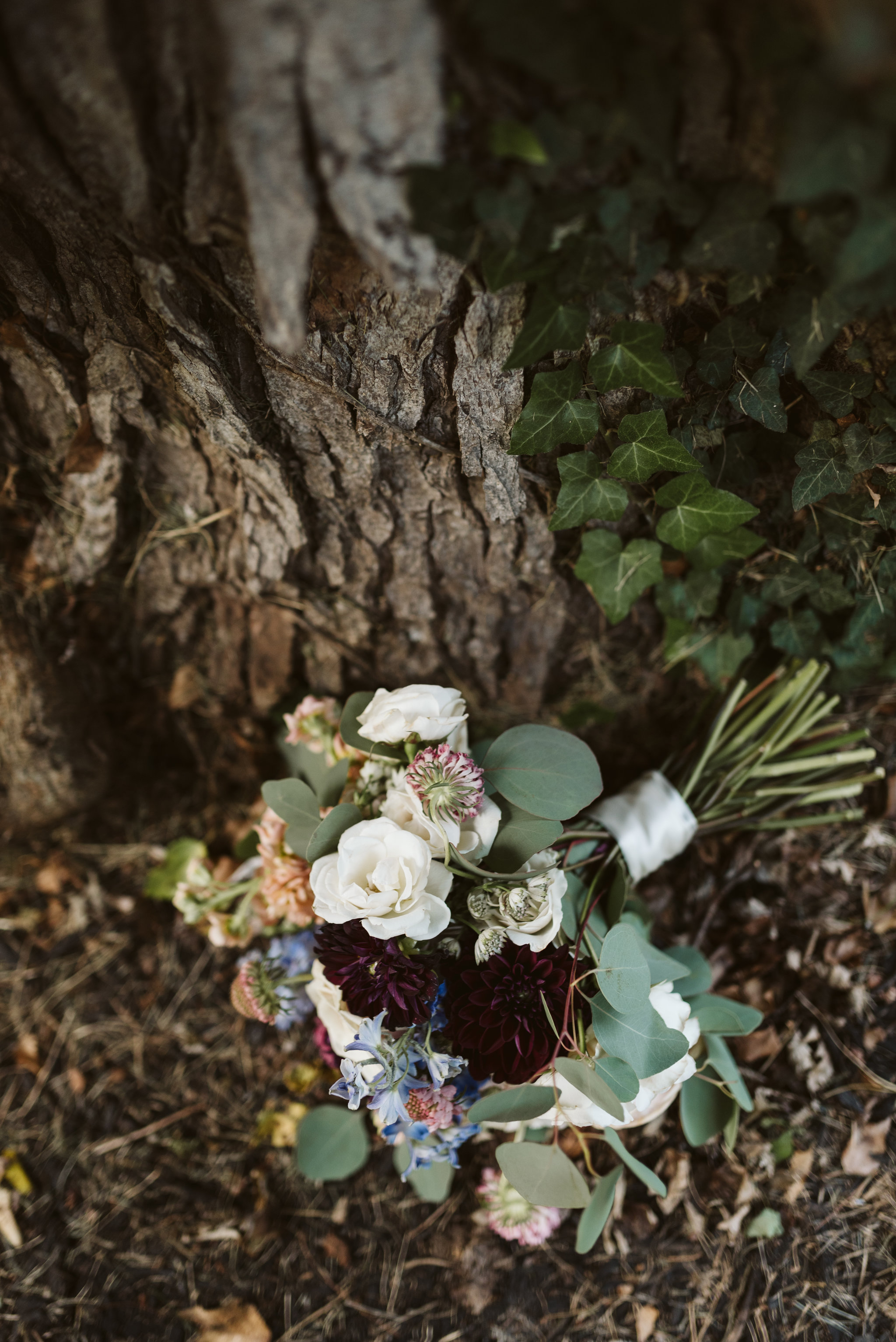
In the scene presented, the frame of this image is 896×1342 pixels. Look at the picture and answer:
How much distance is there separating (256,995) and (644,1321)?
2.92 feet

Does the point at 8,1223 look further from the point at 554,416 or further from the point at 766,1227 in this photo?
the point at 554,416

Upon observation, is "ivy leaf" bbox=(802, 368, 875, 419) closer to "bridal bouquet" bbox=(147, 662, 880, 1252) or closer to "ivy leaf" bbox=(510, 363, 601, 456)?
"ivy leaf" bbox=(510, 363, 601, 456)

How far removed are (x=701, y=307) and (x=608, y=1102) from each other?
1159 mm

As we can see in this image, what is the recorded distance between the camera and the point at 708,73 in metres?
0.79

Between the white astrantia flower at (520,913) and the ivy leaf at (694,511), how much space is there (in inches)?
23.7

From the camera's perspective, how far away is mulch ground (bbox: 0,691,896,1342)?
4.21 ft

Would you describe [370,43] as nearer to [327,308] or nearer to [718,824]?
[327,308]

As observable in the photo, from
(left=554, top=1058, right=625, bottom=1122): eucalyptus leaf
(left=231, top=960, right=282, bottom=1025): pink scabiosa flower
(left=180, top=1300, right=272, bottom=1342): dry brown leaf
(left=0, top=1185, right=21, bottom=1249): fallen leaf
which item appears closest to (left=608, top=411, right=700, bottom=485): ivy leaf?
(left=554, top=1058, right=625, bottom=1122): eucalyptus leaf

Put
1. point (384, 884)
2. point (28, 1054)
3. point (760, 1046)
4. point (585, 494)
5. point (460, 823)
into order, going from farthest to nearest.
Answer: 1. point (28, 1054)
2. point (760, 1046)
3. point (585, 494)
4. point (460, 823)
5. point (384, 884)

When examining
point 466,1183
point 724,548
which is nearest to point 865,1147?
point 466,1183

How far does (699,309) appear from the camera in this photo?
3.52ft

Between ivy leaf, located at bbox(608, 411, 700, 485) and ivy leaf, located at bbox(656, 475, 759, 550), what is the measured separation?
0.12 ft

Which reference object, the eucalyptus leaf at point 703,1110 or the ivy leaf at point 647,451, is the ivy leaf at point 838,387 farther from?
the eucalyptus leaf at point 703,1110

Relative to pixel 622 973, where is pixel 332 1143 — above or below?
below
